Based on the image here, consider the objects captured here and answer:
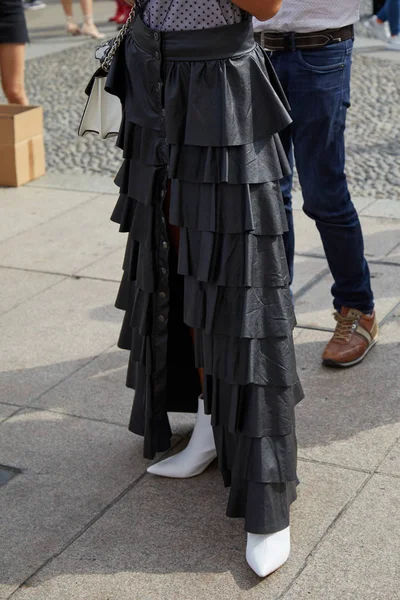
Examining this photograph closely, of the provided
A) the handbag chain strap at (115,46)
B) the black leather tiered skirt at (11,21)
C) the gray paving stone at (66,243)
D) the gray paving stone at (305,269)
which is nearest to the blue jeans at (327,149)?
the gray paving stone at (305,269)

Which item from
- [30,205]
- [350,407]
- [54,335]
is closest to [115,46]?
[350,407]

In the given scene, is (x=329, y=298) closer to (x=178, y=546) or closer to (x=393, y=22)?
(x=178, y=546)

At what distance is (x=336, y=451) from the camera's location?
330cm

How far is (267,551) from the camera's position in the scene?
269 cm

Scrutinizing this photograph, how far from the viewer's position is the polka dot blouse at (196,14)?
254cm

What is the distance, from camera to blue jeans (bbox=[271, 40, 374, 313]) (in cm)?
357

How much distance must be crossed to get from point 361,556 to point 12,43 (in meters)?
4.86

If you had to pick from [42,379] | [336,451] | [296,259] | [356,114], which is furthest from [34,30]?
[336,451]

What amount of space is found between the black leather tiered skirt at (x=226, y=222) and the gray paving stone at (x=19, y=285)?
1984 millimetres

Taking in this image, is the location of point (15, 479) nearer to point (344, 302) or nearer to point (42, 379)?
point (42, 379)

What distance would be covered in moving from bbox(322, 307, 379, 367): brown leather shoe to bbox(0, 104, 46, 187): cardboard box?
3.33m

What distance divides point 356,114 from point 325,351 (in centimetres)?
474

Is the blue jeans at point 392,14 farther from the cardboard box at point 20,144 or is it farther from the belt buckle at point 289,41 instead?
the belt buckle at point 289,41

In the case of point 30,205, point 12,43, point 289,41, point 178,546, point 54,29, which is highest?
point 289,41
